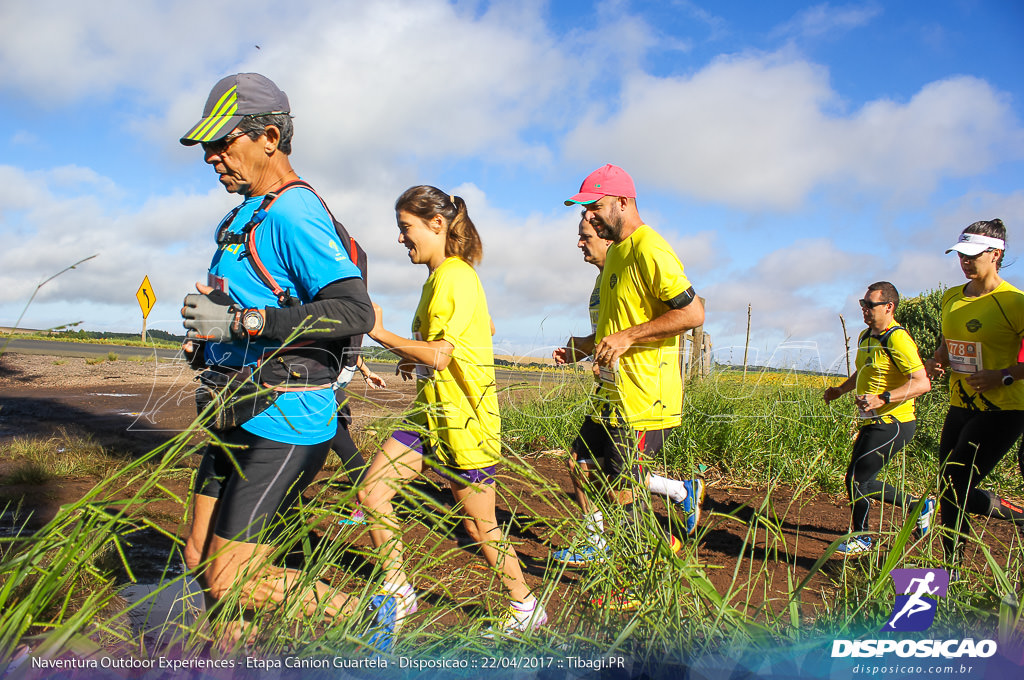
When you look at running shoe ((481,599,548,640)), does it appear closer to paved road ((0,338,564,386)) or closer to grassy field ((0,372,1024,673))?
grassy field ((0,372,1024,673))

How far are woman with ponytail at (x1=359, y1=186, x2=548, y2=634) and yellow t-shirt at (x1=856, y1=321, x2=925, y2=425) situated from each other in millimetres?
2685

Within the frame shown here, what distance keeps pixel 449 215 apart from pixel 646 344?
1.19 m

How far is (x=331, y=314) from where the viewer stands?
2.01 meters

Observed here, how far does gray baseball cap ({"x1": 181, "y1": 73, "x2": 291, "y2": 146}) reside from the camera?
2.12 m

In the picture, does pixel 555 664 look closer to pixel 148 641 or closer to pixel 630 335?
pixel 148 641

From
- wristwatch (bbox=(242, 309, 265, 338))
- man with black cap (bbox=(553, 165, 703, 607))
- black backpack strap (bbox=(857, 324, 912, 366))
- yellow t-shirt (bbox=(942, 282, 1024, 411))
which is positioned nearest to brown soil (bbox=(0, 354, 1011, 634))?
wristwatch (bbox=(242, 309, 265, 338))

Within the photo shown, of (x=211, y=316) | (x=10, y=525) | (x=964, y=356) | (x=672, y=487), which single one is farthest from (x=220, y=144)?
(x=964, y=356)

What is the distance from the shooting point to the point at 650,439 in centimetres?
327

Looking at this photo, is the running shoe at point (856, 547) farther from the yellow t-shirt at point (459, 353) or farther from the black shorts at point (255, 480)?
the black shorts at point (255, 480)

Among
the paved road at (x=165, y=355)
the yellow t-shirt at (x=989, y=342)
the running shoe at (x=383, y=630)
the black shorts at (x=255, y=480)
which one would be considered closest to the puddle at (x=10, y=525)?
the paved road at (x=165, y=355)

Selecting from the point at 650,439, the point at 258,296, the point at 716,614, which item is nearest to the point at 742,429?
the point at 650,439

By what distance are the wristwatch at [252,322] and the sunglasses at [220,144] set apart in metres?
0.62

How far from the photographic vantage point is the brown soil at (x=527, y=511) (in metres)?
1.95

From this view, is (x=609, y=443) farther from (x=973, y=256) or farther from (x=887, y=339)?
(x=973, y=256)
